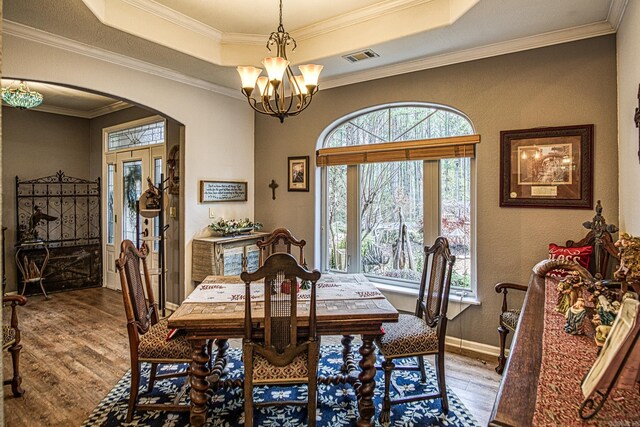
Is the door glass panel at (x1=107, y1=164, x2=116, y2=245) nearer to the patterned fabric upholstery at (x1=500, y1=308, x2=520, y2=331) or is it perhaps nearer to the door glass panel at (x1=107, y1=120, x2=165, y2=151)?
the door glass panel at (x1=107, y1=120, x2=165, y2=151)

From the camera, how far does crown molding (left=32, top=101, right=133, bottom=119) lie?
5.80 m

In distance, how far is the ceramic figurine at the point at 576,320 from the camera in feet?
4.37

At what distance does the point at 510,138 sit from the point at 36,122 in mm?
6834

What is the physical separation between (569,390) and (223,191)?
418 cm

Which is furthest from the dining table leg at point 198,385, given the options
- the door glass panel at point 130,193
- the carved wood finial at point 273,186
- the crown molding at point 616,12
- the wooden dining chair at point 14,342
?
the door glass panel at point 130,193

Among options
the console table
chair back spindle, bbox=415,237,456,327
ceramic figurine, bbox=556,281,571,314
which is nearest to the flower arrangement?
the console table

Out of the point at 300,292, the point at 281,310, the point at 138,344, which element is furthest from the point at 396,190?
the point at 138,344

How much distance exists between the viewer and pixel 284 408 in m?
2.61

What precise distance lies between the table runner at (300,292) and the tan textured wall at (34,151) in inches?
176

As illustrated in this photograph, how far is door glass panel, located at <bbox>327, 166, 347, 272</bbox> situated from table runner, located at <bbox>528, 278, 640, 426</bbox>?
3.11 m

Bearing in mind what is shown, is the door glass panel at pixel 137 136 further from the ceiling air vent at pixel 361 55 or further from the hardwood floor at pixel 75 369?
the ceiling air vent at pixel 361 55

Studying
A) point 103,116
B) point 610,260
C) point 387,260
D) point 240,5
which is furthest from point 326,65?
point 103,116

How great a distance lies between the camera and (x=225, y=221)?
4602mm

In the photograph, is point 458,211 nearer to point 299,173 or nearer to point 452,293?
point 452,293
